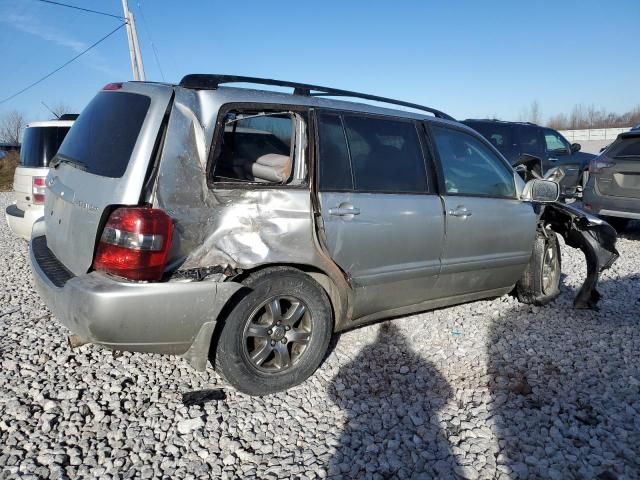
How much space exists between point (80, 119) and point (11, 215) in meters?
3.07

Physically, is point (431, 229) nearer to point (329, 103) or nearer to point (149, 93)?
point (329, 103)

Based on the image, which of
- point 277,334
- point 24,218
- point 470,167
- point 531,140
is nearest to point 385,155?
point 470,167

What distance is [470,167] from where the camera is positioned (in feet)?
12.6

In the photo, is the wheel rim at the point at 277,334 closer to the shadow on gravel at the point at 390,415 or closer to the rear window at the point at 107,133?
the shadow on gravel at the point at 390,415

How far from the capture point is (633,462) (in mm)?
2320

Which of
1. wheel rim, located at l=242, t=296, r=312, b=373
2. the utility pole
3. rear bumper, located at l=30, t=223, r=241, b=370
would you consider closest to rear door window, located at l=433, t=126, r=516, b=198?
wheel rim, located at l=242, t=296, r=312, b=373

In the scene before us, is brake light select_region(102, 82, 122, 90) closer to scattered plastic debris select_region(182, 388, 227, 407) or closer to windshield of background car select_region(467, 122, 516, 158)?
scattered plastic debris select_region(182, 388, 227, 407)

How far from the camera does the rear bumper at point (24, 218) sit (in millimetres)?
5059

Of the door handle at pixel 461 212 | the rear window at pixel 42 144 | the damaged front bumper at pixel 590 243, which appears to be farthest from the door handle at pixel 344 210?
the rear window at pixel 42 144

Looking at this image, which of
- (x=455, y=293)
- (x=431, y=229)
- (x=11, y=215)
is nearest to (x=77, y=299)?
(x=431, y=229)

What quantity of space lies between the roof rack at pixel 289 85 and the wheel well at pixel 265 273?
1115 mm

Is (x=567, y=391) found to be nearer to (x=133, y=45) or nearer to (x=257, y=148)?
(x=257, y=148)

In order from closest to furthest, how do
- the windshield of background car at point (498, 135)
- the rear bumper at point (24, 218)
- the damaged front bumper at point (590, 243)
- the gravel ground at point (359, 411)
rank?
1. the gravel ground at point (359, 411)
2. the damaged front bumper at point (590, 243)
3. the rear bumper at point (24, 218)
4. the windshield of background car at point (498, 135)

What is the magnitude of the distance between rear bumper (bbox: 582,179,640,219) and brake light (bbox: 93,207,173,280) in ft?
23.7
